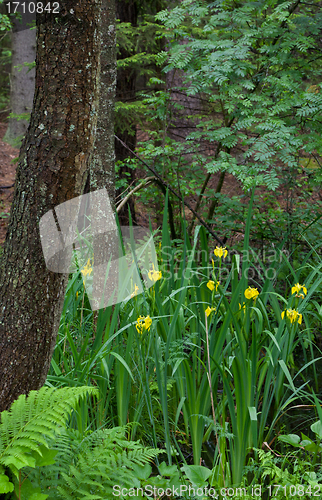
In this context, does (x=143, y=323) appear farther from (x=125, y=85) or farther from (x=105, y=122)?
(x=125, y=85)

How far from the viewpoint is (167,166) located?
13.6 feet

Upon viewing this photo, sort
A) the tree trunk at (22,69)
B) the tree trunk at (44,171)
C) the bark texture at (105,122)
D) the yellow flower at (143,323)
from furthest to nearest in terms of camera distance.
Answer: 1. the tree trunk at (22,69)
2. the bark texture at (105,122)
3. the yellow flower at (143,323)
4. the tree trunk at (44,171)

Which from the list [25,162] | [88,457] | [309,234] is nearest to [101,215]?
[25,162]

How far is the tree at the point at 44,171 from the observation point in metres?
1.34

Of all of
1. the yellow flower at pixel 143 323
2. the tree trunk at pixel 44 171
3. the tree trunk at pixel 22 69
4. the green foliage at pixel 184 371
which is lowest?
the green foliage at pixel 184 371

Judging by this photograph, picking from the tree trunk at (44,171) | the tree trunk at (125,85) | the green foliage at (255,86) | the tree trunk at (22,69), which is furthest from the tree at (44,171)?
the tree trunk at (22,69)

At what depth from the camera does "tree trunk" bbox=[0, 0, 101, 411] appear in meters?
1.34

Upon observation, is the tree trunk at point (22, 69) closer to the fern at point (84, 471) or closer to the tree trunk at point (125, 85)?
the tree trunk at point (125, 85)

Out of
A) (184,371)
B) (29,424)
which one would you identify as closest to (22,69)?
(184,371)

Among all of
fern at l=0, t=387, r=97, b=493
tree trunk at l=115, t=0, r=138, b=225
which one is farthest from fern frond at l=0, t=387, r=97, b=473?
tree trunk at l=115, t=0, r=138, b=225

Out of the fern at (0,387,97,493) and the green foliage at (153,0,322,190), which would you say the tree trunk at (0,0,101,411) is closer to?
the fern at (0,387,97,493)

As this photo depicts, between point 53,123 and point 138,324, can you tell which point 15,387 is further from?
point 53,123

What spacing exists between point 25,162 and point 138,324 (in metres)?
0.93

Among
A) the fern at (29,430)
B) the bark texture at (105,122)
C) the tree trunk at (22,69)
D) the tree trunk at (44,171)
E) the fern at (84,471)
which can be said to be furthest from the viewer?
the tree trunk at (22,69)
